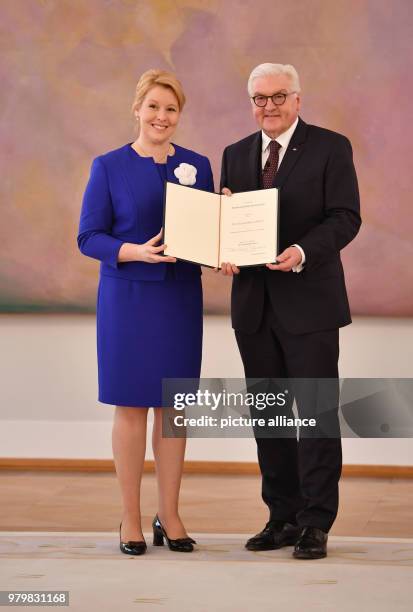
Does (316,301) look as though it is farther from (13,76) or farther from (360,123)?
(13,76)

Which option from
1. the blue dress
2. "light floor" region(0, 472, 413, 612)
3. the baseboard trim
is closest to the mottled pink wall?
the baseboard trim

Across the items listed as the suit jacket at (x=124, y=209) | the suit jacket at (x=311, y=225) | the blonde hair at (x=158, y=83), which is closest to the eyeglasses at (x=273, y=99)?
the suit jacket at (x=311, y=225)

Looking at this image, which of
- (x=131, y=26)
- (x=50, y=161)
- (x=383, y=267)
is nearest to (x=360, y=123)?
(x=383, y=267)

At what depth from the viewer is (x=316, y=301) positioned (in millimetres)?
3146

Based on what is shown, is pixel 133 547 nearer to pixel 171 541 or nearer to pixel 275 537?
pixel 171 541

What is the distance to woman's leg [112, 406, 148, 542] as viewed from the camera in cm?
322

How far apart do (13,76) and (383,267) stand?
6.53 ft

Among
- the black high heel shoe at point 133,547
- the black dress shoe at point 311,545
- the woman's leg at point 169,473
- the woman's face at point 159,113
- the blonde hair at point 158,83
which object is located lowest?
the black high heel shoe at point 133,547

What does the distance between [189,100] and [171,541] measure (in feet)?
7.81

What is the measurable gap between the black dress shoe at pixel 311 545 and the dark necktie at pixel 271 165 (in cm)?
107

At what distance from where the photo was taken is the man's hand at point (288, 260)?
3025mm

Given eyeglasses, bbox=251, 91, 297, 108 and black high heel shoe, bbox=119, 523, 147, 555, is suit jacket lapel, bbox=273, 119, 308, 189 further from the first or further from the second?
black high heel shoe, bbox=119, 523, 147, 555

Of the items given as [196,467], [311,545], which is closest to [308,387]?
[311,545]

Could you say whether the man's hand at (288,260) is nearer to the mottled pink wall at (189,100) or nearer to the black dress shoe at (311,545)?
the black dress shoe at (311,545)
